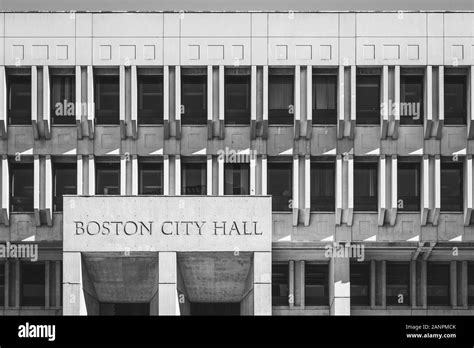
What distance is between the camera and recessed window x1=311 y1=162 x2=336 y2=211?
49094 mm

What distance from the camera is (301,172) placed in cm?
4894

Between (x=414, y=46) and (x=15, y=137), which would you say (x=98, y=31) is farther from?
(x=414, y=46)

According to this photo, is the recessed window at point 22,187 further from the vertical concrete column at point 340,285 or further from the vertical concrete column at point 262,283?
the vertical concrete column at point 340,285

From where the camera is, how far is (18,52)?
48719mm

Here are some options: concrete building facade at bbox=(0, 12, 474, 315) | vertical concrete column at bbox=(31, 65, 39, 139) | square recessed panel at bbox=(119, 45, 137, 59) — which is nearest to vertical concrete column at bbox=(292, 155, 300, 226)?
concrete building facade at bbox=(0, 12, 474, 315)

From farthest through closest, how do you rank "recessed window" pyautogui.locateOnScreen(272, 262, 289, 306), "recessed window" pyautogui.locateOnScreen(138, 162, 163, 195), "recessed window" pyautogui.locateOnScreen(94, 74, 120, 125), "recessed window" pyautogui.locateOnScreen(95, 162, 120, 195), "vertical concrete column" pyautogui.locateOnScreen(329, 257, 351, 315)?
"recessed window" pyautogui.locateOnScreen(138, 162, 163, 195)
"recessed window" pyautogui.locateOnScreen(94, 74, 120, 125)
"recessed window" pyautogui.locateOnScreen(95, 162, 120, 195)
"recessed window" pyautogui.locateOnScreen(272, 262, 289, 306)
"vertical concrete column" pyautogui.locateOnScreen(329, 257, 351, 315)

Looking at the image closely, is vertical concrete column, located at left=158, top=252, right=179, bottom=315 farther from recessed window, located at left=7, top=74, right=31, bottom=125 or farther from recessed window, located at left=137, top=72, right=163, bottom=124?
recessed window, located at left=7, top=74, right=31, bottom=125

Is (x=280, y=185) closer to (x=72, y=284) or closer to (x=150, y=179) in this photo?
(x=150, y=179)

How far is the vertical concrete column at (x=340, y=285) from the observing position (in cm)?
4756

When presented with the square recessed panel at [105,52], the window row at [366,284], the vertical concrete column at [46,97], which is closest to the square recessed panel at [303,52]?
the square recessed panel at [105,52]

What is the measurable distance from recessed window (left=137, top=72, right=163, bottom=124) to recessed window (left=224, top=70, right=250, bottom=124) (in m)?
2.89

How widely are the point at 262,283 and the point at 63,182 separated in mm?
10109
